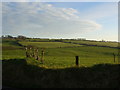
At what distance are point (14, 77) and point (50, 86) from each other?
4.25m

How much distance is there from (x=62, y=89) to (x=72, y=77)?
4.22ft

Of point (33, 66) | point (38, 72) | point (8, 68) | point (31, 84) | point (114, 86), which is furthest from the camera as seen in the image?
point (8, 68)

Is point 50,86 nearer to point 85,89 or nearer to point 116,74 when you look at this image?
point 85,89

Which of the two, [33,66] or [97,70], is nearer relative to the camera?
[97,70]

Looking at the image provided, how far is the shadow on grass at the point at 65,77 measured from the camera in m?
13.5

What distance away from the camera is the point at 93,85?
1335cm

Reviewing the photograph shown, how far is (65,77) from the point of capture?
15.0 meters

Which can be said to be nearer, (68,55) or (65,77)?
(65,77)

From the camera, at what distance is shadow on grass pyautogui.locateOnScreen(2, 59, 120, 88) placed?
13.5 metres

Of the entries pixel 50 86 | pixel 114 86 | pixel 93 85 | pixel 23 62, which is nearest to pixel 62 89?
pixel 50 86

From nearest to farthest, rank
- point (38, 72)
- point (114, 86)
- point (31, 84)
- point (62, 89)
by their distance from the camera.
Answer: point (114, 86)
point (62, 89)
point (31, 84)
point (38, 72)

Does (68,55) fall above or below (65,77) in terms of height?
below

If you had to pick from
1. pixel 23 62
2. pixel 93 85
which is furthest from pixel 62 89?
pixel 23 62

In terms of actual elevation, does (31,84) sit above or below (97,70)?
below
